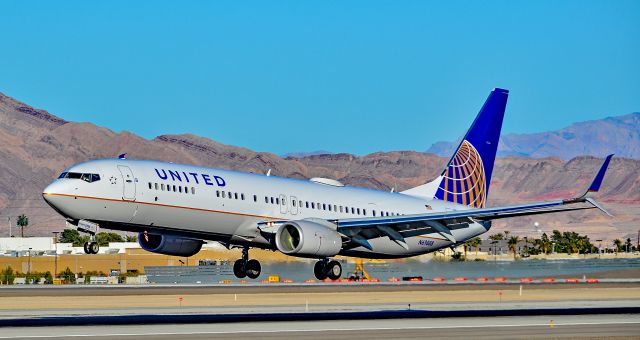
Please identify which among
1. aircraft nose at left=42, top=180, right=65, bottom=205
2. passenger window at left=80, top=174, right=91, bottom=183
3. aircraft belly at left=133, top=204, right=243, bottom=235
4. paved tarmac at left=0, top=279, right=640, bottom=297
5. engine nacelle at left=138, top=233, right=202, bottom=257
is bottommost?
paved tarmac at left=0, top=279, right=640, bottom=297

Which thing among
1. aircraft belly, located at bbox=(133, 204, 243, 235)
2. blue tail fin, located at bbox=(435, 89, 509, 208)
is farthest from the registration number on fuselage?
aircraft belly, located at bbox=(133, 204, 243, 235)

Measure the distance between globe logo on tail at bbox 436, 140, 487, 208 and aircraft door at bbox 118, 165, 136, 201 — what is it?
25222 millimetres

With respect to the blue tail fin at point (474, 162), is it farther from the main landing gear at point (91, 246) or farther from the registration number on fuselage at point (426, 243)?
the main landing gear at point (91, 246)

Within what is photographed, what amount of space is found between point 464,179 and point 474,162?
153cm

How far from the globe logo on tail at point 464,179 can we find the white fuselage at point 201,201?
23.7ft

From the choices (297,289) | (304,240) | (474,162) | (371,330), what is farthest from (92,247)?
(474,162)

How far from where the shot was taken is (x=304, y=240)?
59.8 meters

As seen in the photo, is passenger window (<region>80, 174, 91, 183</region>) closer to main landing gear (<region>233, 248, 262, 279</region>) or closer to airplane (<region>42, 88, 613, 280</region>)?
airplane (<region>42, 88, 613, 280</region>)

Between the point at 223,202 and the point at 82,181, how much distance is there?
25.4 ft

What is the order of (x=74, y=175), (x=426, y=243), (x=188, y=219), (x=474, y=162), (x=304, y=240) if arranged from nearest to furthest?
(x=74, y=175)
(x=188, y=219)
(x=304, y=240)
(x=426, y=243)
(x=474, y=162)

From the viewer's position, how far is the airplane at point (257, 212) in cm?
5434

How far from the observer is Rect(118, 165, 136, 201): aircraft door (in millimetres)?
54688

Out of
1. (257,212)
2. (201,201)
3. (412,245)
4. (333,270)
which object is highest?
(201,201)

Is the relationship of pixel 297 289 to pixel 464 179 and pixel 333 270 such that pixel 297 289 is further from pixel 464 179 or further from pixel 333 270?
pixel 464 179
